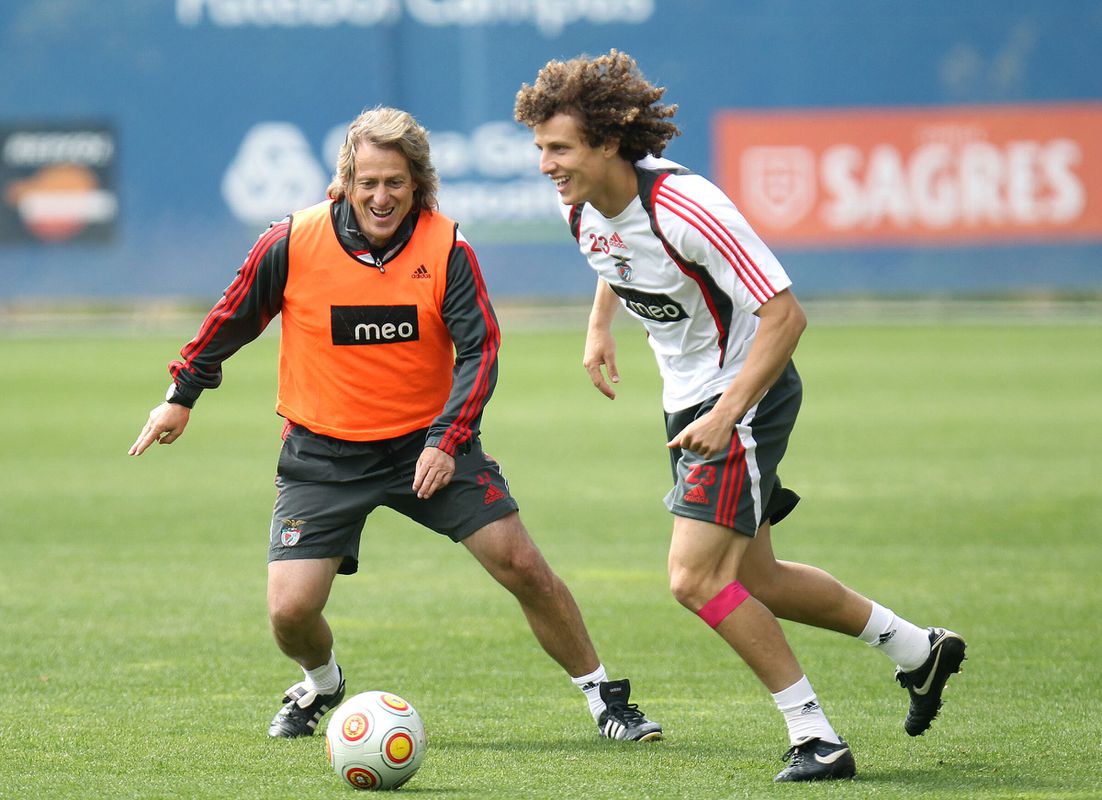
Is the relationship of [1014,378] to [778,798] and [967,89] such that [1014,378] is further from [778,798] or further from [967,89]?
[778,798]

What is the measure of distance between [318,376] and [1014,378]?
16.8 m

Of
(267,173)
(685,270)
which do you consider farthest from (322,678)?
(267,173)

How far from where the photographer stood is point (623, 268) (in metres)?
5.45

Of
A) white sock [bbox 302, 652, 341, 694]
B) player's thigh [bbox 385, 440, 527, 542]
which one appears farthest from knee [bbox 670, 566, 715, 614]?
white sock [bbox 302, 652, 341, 694]

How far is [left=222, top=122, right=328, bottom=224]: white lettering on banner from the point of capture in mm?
31781

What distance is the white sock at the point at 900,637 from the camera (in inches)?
223

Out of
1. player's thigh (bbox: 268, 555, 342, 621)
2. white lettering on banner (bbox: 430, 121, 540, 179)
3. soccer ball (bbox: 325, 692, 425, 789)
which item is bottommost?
soccer ball (bbox: 325, 692, 425, 789)

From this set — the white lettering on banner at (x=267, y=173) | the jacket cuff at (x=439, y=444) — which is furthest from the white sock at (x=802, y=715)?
the white lettering on banner at (x=267, y=173)

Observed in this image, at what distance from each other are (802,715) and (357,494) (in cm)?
170

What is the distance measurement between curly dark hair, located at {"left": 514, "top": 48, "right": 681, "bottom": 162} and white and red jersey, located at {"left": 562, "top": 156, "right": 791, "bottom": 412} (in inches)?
4.2

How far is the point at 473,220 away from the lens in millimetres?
31484

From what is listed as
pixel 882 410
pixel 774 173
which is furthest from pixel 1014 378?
pixel 774 173

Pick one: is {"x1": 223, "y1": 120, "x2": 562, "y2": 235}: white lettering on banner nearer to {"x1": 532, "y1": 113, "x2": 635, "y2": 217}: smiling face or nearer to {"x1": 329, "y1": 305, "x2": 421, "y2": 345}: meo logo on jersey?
{"x1": 329, "y1": 305, "x2": 421, "y2": 345}: meo logo on jersey

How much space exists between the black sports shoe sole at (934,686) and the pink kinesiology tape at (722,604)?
2.69 ft
